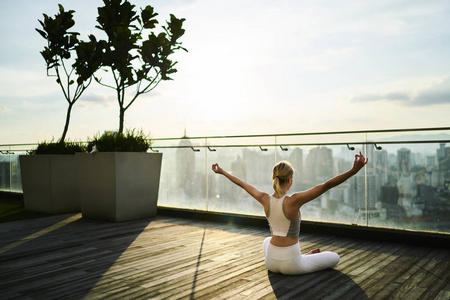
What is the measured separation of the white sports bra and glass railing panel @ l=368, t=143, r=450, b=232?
81.0 inches

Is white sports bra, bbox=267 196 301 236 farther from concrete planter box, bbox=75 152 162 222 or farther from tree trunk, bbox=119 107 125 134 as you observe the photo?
tree trunk, bbox=119 107 125 134

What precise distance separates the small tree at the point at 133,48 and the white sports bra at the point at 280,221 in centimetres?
444

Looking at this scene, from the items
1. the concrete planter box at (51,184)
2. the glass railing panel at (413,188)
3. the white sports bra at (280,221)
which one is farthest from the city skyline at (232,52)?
the white sports bra at (280,221)

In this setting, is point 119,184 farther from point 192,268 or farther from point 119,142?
point 192,268

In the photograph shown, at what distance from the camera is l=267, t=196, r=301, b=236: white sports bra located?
2.83 metres

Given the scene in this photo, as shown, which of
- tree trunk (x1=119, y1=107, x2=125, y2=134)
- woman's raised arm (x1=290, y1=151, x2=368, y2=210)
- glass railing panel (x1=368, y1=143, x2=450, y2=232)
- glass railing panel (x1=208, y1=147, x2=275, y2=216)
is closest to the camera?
woman's raised arm (x1=290, y1=151, x2=368, y2=210)

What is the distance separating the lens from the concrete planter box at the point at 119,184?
554cm

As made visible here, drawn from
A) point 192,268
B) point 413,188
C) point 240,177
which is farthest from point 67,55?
point 413,188

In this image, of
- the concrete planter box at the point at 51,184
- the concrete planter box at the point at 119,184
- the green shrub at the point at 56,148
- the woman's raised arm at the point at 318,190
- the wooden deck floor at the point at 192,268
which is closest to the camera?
the woman's raised arm at the point at 318,190

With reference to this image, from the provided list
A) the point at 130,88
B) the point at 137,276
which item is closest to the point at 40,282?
the point at 137,276

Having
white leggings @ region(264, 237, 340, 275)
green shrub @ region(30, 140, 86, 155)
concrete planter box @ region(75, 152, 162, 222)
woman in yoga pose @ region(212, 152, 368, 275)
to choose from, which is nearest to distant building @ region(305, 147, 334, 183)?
white leggings @ region(264, 237, 340, 275)

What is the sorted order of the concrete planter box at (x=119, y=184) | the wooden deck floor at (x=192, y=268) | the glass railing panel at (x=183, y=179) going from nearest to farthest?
1. the wooden deck floor at (x=192, y=268)
2. the concrete planter box at (x=119, y=184)
3. the glass railing panel at (x=183, y=179)

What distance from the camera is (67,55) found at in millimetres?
7504

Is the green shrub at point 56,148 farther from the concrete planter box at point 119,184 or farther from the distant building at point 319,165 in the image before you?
the distant building at point 319,165
